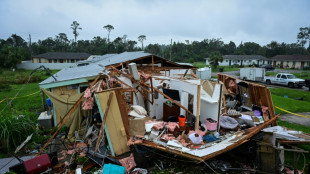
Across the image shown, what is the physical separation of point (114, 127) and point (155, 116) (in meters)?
3.52

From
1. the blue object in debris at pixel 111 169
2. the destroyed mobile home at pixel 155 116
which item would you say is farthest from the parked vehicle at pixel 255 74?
the blue object in debris at pixel 111 169

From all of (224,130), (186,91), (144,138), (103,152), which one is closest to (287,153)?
(224,130)

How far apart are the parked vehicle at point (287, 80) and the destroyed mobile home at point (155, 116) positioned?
54.3 ft

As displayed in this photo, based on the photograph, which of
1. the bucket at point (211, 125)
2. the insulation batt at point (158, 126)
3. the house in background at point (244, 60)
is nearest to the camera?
the insulation batt at point (158, 126)

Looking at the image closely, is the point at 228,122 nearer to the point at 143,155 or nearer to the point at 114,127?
the point at 143,155

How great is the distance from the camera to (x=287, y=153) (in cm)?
720

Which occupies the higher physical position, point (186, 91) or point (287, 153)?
point (186, 91)

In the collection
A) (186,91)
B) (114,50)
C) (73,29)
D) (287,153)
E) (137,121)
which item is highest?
(73,29)

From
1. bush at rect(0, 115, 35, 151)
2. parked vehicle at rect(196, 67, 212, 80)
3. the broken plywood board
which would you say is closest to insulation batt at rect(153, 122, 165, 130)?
the broken plywood board

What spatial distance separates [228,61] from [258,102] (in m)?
54.9

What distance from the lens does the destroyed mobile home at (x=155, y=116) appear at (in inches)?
253

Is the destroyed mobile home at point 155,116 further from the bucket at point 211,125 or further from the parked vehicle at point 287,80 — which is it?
the parked vehicle at point 287,80

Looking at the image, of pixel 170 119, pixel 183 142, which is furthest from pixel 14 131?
pixel 183 142

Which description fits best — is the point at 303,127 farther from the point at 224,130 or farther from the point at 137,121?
the point at 137,121
